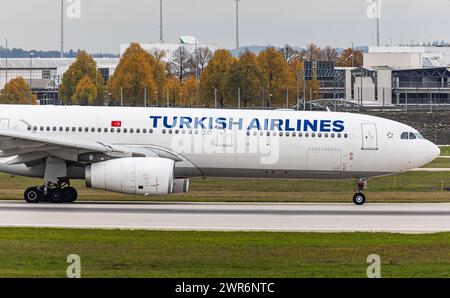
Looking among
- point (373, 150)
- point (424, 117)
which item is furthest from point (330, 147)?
point (424, 117)

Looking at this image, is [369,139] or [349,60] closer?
[369,139]

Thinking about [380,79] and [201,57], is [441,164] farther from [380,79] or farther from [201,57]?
[201,57]

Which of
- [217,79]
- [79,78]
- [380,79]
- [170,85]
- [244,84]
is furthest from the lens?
[380,79]

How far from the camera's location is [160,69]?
103m

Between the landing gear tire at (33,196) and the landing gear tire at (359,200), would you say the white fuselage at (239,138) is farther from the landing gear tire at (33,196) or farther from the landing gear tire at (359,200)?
the landing gear tire at (33,196)

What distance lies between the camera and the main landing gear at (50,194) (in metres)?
35.7

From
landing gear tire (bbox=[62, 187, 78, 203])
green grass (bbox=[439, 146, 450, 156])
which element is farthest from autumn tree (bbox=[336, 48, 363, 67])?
landing gear tire (bbox=[62, 187, 78, 203])

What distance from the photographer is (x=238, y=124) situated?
37125 mm

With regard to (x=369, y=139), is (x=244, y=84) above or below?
above

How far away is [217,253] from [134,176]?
434 inches

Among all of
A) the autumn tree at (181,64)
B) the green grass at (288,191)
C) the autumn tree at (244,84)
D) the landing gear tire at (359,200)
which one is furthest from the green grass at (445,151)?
the autumn tree at (181,64)

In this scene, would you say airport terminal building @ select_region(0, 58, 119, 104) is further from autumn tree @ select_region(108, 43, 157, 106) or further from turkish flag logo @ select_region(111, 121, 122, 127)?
turkish flag logo @ select_region(111, 121, 122, 127)

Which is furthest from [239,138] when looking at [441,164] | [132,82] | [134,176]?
[132,82]

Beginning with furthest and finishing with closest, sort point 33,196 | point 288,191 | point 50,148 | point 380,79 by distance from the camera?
1. point 380,79
2. point 288,191
3. point 33,196
4. point 50,148
